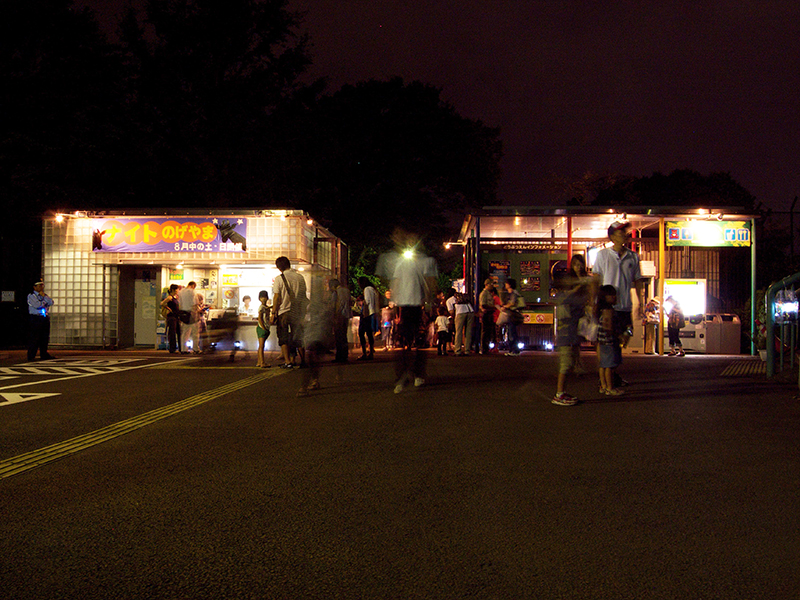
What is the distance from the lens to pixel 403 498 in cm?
371

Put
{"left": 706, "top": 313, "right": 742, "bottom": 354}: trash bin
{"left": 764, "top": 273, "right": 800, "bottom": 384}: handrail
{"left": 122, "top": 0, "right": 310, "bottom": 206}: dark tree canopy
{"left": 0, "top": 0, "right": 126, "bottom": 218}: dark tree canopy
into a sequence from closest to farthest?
{"left": 764, "top": 273, "right": 800, "bottom": 384}: handrail, {"left": 706, "top": 313, "right": 742, "bottom": 354}: trash bin, {"left": 0, "top": 0, "right": 126, "bottom": 218}: dark tree canopy, {"left": 122, "top": 0, "right": 310, "bottom": 206}: dark tree canopy

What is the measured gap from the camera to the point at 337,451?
4.86m

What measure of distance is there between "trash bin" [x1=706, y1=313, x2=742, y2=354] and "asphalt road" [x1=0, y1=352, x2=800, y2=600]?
9.94 meters

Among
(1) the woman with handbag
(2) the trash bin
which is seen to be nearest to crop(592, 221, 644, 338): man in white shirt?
(2) the trash bin

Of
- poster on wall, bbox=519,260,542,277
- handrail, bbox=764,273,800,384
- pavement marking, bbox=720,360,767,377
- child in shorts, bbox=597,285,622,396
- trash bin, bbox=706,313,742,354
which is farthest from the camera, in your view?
poster on wall, bbox=519,260,542,277

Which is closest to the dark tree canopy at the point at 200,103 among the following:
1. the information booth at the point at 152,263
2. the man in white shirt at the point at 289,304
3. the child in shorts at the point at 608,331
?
the information booth at the point at 152,263

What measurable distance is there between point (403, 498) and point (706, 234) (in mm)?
14754

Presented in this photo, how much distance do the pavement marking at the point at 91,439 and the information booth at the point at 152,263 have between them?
9.36 meters

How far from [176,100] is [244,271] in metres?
14.7

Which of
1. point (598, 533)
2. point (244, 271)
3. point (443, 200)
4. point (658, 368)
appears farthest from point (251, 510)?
point (443, 200)

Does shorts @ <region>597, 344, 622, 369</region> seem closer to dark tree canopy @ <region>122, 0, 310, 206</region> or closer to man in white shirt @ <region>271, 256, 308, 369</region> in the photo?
man in white shirt @ <region>271, 256, 308, 369</region>

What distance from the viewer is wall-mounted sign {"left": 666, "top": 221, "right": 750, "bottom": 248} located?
16.0 m

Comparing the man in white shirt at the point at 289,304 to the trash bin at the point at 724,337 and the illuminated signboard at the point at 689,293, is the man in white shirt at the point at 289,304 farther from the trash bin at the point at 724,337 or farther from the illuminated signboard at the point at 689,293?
the illuminated signboard at the point at 689,293

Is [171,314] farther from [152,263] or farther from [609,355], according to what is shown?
[609,355]
